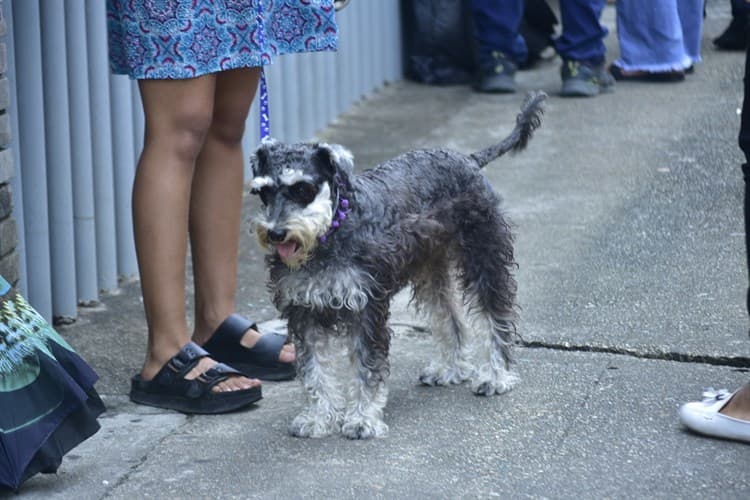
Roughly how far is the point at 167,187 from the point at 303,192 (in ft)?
1.82

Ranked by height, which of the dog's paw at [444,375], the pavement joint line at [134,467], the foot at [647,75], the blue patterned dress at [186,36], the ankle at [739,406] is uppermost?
the blue patterned dress at [186,36]

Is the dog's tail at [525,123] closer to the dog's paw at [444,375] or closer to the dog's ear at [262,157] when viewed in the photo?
the dog's paw at [444,375]

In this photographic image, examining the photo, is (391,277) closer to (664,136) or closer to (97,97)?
(97,97)

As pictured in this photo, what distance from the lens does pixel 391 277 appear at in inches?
149

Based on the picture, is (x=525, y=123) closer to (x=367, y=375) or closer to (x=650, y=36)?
(x=367, y=375)

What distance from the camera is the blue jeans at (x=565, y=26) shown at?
27.4 feet

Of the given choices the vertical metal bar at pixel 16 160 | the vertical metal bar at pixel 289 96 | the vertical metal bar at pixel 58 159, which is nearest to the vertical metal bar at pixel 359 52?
the vertical metal bar at pixel 289 96

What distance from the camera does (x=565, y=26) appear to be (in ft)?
27.7

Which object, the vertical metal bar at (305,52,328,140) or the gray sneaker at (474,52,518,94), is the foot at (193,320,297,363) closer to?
the vertical metal bar at (305,52,328,140)

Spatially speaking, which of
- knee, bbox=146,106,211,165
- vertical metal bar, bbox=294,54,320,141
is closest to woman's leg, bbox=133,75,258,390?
knee, bbox=146,106,211,165

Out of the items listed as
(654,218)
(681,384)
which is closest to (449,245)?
(681,384)

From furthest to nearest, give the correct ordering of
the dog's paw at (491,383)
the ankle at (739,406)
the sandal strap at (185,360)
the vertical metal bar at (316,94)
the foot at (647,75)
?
the foot at (647,75), the vertical metal bar at (316,94), the dog's paw at (491,383), the sandal strap at (185,360), the ankle at (739,406)

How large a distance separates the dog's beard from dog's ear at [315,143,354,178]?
6 cm

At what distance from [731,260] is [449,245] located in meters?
1.87
